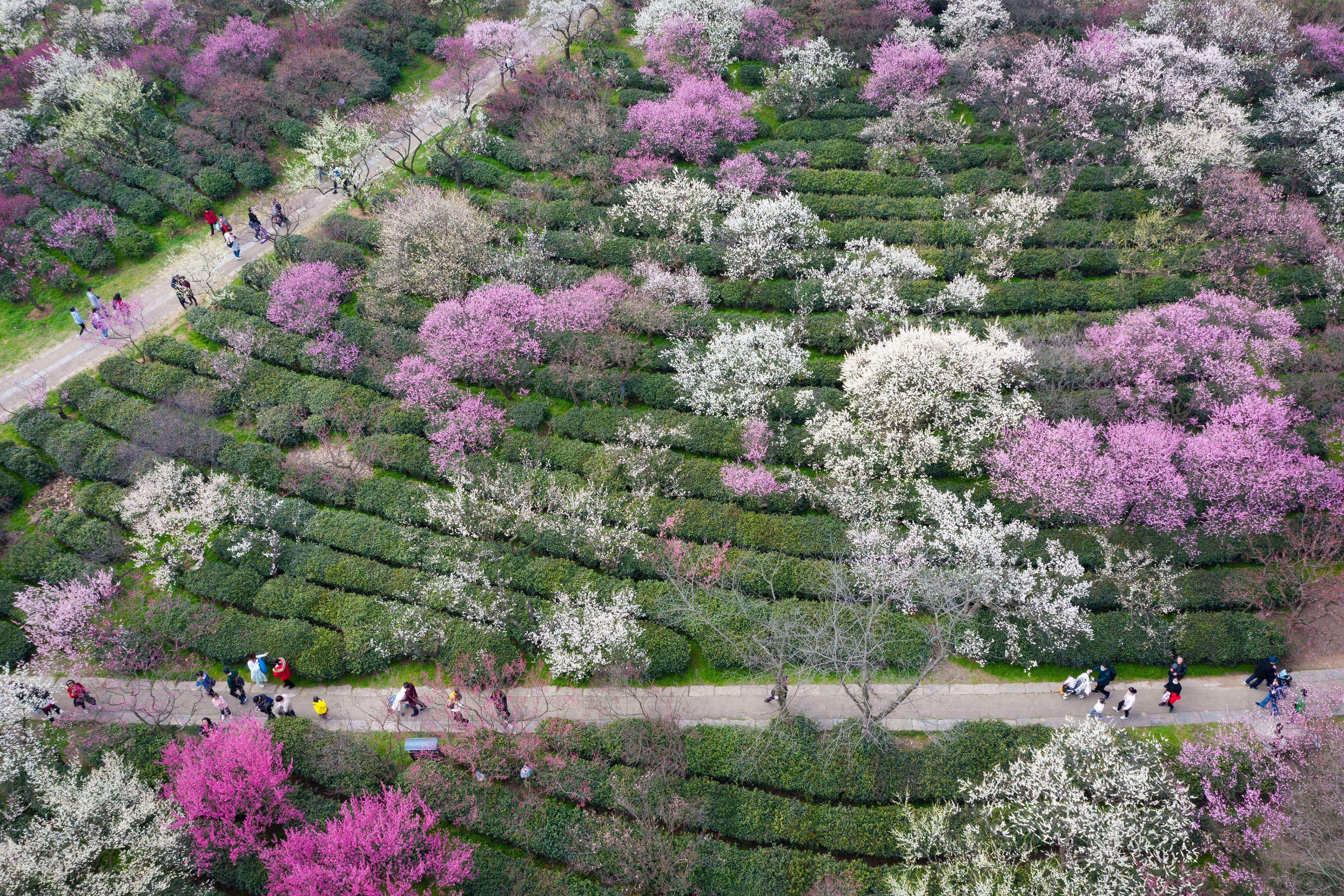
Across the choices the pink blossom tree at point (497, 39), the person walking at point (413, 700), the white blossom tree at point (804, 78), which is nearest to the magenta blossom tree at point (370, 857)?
the person walking at point (413, 700)

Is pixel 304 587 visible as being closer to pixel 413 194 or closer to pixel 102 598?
pixel 102 598

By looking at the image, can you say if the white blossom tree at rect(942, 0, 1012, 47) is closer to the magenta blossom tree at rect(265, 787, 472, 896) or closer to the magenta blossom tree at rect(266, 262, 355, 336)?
the magenta blossom tree at rect(266, 262, 355, 336)

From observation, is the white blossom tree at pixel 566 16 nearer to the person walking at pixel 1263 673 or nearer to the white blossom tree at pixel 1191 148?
the white blossom tree at pixel 1191 148

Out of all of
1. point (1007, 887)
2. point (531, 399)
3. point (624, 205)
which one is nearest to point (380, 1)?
point (624, 205)

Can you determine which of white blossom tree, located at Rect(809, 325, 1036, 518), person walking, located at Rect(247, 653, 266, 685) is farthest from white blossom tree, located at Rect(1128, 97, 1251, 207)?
person walking, located at Rect(247, 653, 266, 685)

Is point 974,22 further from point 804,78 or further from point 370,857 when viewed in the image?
point 370,857

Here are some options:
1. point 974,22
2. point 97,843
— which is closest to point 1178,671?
point 97,843
